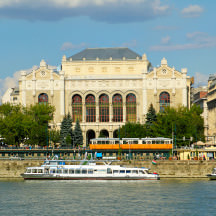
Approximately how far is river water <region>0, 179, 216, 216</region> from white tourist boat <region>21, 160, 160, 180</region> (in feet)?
5.38

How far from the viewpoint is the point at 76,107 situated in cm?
16862

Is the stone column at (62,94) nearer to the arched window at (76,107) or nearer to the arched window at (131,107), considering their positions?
the arched window at (76,107)

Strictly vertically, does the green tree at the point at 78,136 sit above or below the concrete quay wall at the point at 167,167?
above

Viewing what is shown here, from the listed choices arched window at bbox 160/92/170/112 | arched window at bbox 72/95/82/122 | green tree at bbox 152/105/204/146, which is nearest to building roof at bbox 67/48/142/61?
arched window at bbox 72/95/82/122

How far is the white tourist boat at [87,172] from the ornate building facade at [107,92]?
233 ft

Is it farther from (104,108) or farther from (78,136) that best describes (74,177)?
(104,108)

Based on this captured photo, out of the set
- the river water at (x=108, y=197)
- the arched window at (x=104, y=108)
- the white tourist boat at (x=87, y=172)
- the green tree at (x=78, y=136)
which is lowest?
the river water at (x=108, y=197)

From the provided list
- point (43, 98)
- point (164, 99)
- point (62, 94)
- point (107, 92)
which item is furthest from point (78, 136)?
point (164, 99)

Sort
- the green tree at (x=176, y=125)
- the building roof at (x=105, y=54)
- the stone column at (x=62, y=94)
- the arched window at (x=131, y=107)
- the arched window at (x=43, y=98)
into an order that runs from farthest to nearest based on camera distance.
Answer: the building roof at (x=105, y=54)
the arched window at (x=43, y=98)
the stone column at (x=62, y=94)
the arched window at (x=131, y=107)
the green tree at (x=176, y=125)

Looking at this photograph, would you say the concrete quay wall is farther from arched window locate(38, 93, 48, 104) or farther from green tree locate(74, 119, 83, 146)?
arched window locate(38, 93, 48, 104)

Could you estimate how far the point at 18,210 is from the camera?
64500 millimetres

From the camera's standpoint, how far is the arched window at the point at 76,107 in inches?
6629

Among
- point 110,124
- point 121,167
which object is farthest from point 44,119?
point 121,167

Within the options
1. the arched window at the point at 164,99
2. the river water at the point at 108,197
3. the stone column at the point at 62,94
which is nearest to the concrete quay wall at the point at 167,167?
the river water at the point at 108,197
